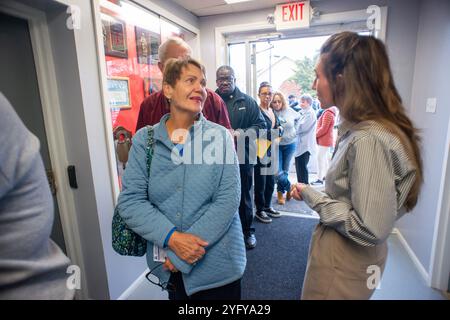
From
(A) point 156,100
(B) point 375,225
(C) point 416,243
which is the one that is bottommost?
(C) point 416,243

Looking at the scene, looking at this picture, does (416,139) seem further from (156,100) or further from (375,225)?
(156,100)

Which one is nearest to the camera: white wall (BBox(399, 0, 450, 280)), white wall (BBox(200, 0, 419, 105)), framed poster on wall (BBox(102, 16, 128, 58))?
framed poster on wall (BBox(102, 16, 128, 58))

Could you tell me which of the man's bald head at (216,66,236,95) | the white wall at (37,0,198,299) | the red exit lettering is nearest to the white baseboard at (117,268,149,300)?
the white wall at (37,0,198,299)

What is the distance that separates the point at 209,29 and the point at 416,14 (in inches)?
75.5

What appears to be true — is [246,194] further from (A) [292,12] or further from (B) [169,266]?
(A) [292,12]

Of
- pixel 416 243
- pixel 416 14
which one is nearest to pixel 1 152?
pixel 416 243

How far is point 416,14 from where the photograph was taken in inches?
82.7

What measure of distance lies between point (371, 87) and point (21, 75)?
4.75ft

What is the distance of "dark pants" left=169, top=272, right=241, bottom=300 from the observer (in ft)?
3.12

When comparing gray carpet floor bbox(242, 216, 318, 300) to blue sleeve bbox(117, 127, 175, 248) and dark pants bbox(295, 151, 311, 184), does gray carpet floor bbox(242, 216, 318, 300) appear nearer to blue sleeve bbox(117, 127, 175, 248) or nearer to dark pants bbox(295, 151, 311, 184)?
dark pants bbox(295, 151, 311, 184)

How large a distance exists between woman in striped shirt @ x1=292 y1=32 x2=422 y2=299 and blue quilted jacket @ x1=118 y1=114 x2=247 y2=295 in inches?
11.7

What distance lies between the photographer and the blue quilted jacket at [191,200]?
2.98ft

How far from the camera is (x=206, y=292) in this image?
951 millimetres

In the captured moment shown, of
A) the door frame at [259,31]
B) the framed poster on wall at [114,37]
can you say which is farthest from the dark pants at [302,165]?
the framed poster on wall at [114,37]
